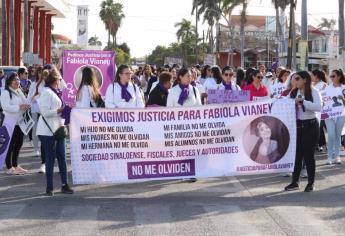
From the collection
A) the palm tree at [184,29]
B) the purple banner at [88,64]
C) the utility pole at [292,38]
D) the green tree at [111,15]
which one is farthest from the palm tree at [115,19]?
the purple banner at [88,64]

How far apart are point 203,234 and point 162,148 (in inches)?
98.0

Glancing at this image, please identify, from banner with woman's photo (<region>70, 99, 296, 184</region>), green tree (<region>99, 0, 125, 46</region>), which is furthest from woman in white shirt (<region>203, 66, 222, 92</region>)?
green tree (<region>99, 0, 125, 46</region>)

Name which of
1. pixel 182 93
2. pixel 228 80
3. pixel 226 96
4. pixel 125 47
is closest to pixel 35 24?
pixel 228 80

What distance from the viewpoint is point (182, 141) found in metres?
9.42

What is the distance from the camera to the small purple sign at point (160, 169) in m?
9.29

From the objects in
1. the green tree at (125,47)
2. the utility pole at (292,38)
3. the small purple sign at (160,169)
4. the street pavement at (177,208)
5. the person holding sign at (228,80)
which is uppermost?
the green tree at (125,47)

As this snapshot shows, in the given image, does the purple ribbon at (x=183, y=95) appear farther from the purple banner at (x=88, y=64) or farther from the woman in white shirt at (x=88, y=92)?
the purple banner at (x=88, y=64)

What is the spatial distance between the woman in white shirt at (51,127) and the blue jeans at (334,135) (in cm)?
541


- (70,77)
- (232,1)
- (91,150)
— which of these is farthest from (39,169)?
(232,1)

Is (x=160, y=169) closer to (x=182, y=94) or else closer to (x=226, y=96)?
(x=182, y=94)

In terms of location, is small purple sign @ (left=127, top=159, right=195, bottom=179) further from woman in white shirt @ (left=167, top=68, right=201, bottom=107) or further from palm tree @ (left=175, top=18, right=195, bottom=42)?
palm tree @ (left=175, top=18, right=195, bottom=42)

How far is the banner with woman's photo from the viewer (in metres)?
9.16

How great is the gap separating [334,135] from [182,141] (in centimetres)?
419

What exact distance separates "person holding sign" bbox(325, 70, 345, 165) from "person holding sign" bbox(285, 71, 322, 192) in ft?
9.45
